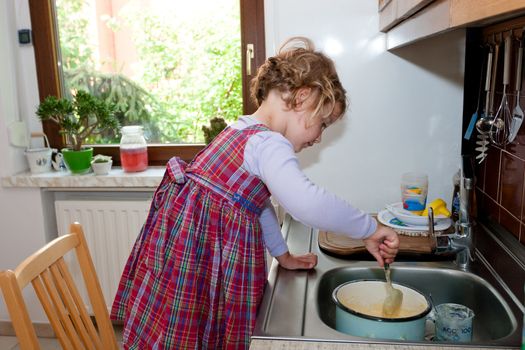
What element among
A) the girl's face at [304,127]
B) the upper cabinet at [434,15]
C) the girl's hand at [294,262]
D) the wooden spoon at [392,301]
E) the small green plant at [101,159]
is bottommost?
the wooden spoon at [392,301]

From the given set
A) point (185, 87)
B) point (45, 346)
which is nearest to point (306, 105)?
point (185, 87)

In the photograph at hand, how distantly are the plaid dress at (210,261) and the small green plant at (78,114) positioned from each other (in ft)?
3.41

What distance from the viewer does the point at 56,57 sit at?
224cm

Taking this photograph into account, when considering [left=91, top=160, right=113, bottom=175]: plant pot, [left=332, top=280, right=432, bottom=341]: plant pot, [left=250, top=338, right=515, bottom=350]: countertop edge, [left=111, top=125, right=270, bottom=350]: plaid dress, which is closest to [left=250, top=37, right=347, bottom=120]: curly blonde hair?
[left=111, top=125, right=270, bottom=350]: plaid dress

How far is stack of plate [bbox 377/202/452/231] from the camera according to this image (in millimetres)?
1505

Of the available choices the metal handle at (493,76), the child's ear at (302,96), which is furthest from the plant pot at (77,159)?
the metal handle at (493,76)

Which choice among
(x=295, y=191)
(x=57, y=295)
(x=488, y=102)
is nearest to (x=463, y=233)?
(x=488, y=102)

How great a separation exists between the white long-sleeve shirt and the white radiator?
116cm

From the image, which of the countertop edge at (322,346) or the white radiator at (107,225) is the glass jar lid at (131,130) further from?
the countertop edge at (322,346)

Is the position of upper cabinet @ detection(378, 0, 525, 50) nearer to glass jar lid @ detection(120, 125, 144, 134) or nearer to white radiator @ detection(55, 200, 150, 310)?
glass jar lid @ detection(120, 125, 144, 134)

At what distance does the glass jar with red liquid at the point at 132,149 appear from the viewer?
2.18 meters

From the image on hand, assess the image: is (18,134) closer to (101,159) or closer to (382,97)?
(101,159)

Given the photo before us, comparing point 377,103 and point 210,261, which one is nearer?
point 210,261

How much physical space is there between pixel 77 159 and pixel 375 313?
1.50m
